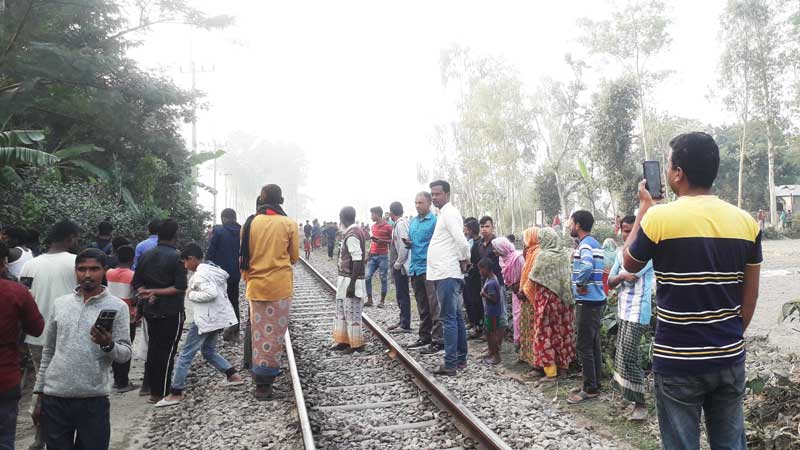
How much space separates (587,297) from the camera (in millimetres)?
5406

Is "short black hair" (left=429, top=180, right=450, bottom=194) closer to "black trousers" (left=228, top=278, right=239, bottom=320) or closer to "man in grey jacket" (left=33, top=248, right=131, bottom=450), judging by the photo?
"black trousers" (left=228, top=278, right=239, bottom=320)

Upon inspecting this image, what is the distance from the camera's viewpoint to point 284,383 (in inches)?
251

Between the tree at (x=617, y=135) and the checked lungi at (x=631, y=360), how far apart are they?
98.0 ft

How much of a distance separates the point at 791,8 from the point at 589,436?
35.0 metres

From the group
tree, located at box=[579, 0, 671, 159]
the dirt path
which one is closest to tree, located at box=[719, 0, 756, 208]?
tree, located at box=[579, 0, 671, 159]

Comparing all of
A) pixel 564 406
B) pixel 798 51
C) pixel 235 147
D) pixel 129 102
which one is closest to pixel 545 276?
pixel 564 406

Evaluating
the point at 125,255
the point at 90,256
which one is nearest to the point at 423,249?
the point at 125,255

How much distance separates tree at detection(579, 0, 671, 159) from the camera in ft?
98.3

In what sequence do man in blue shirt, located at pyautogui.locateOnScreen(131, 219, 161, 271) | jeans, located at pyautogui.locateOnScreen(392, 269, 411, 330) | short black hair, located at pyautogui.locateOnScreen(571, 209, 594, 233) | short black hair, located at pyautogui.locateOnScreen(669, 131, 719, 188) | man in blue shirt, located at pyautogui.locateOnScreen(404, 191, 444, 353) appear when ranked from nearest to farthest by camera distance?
short black hair, located at pyautogui.locateOnScreen(669, 131, 719, 188) → short black hair, located at pyautogui.locateOnScreen(571, 209, 594, 233) → man in blue shirt, located at pyautogui.locateOnScreen(131, 219, 161, 271) → man in blue shirt, located at pyautogui.locateOnScreen(404, 191, 444, 353) → jeans, located at pyautogui.locateOnScreen(392, 269, 411, 330)

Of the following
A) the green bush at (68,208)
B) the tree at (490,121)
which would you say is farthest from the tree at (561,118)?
the green bush at (68,208)

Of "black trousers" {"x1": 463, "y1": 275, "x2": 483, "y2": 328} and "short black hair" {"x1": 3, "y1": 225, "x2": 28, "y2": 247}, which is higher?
"short black hair" {"x1": 3, "y1": 225, "x2": 28, "y2": 247}

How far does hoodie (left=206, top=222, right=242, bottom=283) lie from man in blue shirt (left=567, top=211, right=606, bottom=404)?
4.13 metres

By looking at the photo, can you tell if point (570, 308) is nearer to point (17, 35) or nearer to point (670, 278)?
point (670, 278)

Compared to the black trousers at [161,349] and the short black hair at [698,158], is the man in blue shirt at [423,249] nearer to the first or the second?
the black trousers at [161,349]
